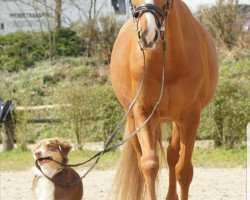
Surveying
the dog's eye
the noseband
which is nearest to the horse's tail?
the dog's eye

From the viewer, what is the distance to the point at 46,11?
23.0 metres

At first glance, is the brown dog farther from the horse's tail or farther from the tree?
the tree

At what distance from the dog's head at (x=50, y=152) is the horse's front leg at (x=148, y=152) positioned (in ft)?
2.82

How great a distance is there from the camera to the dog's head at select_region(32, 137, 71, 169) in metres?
5.28

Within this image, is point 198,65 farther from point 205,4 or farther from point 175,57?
point 205,4

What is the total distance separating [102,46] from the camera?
2130cm

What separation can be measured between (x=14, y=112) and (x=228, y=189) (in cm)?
591

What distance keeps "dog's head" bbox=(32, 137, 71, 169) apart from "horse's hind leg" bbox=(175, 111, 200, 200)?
3.04 feet

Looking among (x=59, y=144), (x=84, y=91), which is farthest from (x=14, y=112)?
(x=59, y=144)

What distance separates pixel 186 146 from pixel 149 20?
1269 millimetres

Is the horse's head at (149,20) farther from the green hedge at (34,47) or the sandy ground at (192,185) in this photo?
the green hedge at (34,47)

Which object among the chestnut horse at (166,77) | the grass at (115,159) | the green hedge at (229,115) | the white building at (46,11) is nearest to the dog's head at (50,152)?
the chestnut horse at (166,77)

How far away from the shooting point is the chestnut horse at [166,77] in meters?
4.62

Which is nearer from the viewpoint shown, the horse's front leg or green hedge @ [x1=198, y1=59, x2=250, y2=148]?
the horse's front leg
